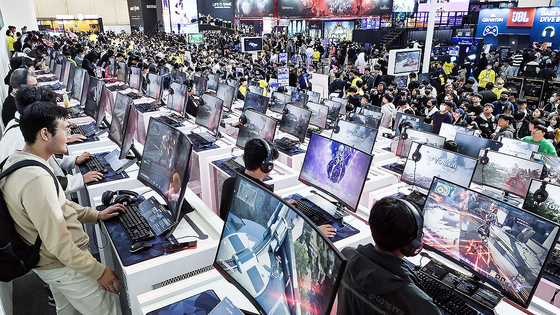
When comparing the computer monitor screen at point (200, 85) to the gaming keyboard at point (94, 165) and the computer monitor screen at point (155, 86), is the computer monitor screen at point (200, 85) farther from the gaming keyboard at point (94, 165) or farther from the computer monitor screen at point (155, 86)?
the gaming keyboard at point (94, 165)

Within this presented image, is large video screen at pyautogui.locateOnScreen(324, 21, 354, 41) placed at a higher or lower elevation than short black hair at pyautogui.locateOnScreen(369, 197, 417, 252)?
higher

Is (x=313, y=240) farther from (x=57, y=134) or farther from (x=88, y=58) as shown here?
(x=88, y=58)

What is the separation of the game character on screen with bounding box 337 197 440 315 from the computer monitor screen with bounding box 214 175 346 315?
0.26 metres

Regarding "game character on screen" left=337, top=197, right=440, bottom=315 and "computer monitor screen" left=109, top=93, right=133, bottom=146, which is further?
"computer monitor screen" left=109, top=93, right=133, bottom=146

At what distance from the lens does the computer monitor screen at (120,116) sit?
332cm

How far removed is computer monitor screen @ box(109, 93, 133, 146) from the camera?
131 inches

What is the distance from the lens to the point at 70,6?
3186 cm

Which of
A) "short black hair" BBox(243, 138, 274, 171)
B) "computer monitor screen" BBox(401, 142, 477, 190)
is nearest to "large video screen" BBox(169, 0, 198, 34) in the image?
"computer monitor screen" BBox(401, 142, 477, 190)

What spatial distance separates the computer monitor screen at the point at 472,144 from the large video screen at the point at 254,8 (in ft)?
68.3

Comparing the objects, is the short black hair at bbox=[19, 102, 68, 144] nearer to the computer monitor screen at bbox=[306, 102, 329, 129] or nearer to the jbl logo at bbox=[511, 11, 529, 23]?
the computer monitor screen at bbox=[306, 102, 329, 129]

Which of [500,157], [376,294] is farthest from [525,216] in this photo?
[500,157]

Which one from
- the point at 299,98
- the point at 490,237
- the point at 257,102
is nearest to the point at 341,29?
the point at 299,98

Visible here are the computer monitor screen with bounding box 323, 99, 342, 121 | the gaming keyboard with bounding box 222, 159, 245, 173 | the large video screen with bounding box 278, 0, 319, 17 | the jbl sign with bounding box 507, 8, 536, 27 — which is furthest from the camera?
the large video screen with bounding box 278, 0, 319, 17

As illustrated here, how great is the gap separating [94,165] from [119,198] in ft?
3.06
